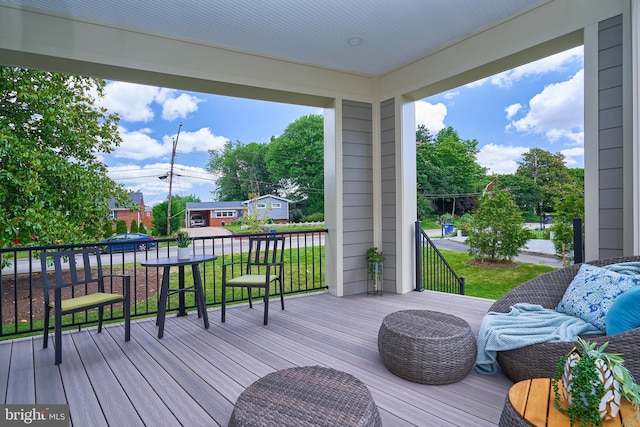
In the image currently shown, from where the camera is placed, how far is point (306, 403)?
1438 mm

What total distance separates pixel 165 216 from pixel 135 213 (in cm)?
110

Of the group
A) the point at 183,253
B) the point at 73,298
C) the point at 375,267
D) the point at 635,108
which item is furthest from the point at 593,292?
the point at 73,298

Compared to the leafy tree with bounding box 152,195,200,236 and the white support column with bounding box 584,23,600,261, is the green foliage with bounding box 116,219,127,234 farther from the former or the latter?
the white support column with bounding box 584,23,600,261

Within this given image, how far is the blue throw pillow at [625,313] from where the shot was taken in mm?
1897

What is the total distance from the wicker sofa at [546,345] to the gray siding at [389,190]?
209cm

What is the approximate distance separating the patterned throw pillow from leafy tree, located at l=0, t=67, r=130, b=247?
21.2 ft

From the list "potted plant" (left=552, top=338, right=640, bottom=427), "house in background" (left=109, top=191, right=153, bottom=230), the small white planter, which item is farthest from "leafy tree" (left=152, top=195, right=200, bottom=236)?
"potted plant" (left=552, top=338, right=640, bottom=427)

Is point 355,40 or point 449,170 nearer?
point 355,40

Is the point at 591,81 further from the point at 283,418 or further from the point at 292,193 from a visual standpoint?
the point at 292,193

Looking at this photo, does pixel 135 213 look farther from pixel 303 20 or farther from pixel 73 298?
pixel 303 20

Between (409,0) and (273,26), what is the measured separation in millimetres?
1336

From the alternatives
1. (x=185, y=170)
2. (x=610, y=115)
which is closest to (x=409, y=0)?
(x=610, y=115)

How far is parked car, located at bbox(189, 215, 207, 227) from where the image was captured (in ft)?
31.1

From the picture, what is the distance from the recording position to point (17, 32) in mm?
2977
